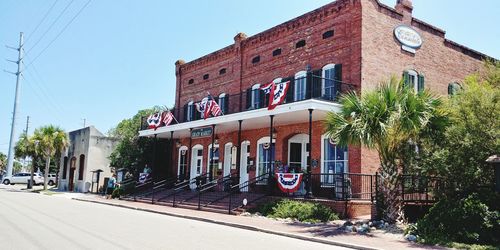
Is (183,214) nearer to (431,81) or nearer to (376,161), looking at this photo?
(376,161)

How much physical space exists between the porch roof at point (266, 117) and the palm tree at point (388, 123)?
9.25ft

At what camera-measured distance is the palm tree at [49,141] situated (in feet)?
115

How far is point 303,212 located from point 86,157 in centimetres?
2557

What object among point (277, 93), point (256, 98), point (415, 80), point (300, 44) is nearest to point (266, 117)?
point (277, 93)

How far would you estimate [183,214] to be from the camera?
1653cm

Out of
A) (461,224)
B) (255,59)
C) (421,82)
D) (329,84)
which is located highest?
(255,59)

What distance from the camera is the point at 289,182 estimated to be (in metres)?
16.5

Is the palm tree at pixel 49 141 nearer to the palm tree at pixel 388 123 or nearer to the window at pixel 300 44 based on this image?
the window at pixel 300 44

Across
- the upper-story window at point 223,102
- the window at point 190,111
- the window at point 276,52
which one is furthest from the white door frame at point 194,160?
the window at point 276,52

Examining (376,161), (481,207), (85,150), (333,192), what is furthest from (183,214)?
(85,150)

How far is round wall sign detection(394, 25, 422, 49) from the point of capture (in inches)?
765

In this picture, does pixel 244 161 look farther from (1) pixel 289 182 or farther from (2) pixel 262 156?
(1) pixel 289 182

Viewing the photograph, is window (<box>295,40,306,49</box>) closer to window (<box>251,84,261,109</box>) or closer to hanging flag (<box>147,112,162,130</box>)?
window (<box>251,84,261,109</box>)

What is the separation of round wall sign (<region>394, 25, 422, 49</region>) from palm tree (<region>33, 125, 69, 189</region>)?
27.7 metres
